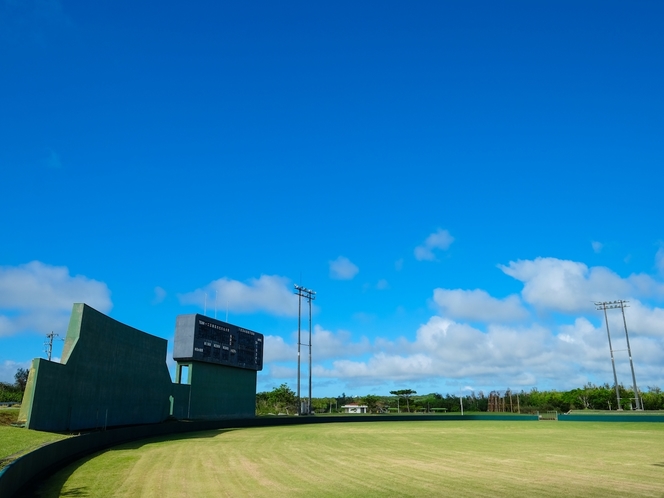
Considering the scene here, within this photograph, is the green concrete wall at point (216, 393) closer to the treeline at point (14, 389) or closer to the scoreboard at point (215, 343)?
the scoreboard at point (215, 343)

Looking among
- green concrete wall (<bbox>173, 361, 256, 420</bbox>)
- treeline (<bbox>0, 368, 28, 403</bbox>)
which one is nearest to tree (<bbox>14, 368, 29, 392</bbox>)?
treeline (<bbox>0, 368, 28, 403</bbox>)

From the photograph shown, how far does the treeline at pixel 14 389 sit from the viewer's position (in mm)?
82938

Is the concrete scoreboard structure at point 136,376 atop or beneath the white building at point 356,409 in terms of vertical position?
atop

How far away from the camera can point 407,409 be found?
461 ft

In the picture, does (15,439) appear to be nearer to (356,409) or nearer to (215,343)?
(215,343)

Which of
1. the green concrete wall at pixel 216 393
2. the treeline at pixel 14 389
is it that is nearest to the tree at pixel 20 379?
the treeline at pixel 14 389

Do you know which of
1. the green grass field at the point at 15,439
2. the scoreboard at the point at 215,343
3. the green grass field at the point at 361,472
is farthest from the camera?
the scoreboard at the point at 215,343

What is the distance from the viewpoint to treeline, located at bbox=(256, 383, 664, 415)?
11306 cm

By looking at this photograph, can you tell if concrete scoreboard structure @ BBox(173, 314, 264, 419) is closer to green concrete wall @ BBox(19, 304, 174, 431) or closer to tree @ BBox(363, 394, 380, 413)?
green concrete wall @ BBox(19, 304, 174, 431)

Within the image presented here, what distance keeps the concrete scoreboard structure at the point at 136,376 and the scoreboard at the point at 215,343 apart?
0.35ft

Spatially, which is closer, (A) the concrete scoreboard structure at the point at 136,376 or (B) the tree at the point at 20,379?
(A) the concrete scoreboard structure at the point at 136,376

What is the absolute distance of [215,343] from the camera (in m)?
59.8

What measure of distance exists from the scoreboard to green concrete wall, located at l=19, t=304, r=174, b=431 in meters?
9.55

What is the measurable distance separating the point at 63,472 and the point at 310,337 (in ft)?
207
